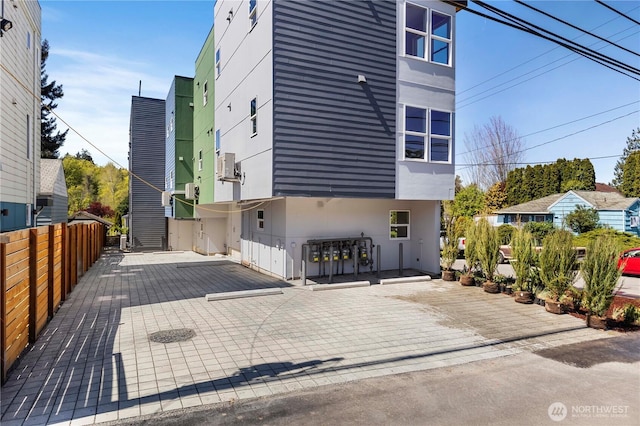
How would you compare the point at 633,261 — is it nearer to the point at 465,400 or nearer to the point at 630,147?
the point at 465,400

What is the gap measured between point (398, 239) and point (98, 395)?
10.6 m

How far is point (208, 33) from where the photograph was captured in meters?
17.2

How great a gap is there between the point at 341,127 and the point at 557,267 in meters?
6.27

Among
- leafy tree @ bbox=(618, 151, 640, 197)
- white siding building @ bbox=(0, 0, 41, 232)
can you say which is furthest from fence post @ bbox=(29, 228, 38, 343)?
leafy tree @ bbox=(618, 151, 640, 197)

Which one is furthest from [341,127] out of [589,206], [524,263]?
[589,206]

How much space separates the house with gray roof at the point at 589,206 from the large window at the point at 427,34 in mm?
18737

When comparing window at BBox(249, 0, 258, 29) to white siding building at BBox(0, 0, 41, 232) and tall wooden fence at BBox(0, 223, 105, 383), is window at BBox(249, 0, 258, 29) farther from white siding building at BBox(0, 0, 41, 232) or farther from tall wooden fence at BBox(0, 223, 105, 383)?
tall wooden fence at BBox(0, 223, 105, 383)

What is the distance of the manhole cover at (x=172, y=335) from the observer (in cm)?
600

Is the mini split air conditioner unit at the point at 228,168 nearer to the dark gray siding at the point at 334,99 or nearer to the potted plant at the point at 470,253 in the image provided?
the dark gray siding at the point at 334,99

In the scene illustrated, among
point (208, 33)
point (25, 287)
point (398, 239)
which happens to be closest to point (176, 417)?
point (25, 287)

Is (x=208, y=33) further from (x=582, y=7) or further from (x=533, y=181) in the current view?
(x=533, y=181)

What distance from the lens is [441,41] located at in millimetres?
11617

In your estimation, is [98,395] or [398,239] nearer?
[98,395]

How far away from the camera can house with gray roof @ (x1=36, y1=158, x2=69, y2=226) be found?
51.4 ft
